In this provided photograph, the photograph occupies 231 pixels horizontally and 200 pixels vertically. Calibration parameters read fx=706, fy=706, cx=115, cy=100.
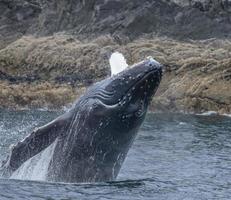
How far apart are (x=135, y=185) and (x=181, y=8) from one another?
177 ft

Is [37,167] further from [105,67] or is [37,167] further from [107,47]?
[107,47]

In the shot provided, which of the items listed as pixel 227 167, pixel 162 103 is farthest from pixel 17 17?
pixel 227 167

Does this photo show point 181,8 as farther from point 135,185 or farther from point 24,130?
point 135,185

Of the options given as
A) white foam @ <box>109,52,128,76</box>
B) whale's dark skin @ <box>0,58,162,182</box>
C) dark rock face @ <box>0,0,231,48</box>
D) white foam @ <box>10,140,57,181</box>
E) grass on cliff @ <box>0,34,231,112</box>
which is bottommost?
white foam @ <box>10,140,57,181</box>

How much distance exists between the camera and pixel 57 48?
64.6 metres

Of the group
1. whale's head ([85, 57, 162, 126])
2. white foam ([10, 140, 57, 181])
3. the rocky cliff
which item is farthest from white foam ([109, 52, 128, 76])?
the rocky cliff

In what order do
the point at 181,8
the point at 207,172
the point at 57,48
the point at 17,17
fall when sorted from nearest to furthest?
the point at 207,172 < the point at 57,48 < the point at 181,8 < the point at 17,17

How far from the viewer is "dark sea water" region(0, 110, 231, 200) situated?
15.1m

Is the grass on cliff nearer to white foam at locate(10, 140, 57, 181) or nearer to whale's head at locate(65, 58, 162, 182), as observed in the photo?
white foam at locate(10, 140, 57, 181)

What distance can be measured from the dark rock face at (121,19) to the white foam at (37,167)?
5121 centimetres

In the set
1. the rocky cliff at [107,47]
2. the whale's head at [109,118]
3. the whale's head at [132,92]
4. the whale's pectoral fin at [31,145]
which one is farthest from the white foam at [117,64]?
the rocky cliff at [107,47]

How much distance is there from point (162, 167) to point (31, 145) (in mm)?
8471

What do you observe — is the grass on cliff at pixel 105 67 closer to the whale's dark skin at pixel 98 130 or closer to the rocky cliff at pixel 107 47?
the rocky cliff at pixel 107 47

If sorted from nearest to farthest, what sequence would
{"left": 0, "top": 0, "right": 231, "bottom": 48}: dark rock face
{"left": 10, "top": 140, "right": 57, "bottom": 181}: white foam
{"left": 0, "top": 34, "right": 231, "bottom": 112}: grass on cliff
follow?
{"left": 10, "top": 140, "right": 57, "bottom": 181}: white foam → {"left": 0, "top": 34, "right": 231, "bottom": 112}: grass on cliff → {"left": 0, "top": 0, "right": 231, "bottom": 48}: dark rock face
